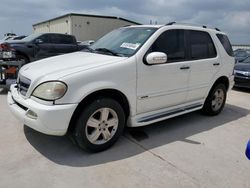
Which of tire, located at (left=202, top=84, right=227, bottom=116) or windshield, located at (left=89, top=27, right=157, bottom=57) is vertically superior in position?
windshield, located at (left=89, top=27, right=157, bottom=57)

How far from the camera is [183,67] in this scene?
4.08 m

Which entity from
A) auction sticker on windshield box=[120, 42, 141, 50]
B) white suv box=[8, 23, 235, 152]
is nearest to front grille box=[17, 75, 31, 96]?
white suv box=[8, 23, 235, 152]

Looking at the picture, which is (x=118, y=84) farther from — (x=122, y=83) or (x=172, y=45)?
(x=172, y=45)

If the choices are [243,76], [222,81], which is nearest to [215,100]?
[222,81]

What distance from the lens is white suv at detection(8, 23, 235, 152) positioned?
293cm

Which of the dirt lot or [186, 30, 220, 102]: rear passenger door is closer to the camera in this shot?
the dirt lot

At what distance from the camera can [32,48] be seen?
31.4ft

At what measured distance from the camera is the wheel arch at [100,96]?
309cm

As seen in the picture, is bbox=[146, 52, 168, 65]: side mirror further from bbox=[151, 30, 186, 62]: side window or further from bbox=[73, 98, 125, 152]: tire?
bbox=[73, 98, 125, 152]: tire

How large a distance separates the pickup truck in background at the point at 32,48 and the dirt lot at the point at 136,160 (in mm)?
3037

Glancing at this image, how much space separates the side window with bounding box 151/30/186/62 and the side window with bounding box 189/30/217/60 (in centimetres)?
25

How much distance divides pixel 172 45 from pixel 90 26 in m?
30.8

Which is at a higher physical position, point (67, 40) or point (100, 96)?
point (67, 40)

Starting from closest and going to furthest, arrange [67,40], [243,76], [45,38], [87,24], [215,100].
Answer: [215,100] < [243,76] < [45,38] < [67,40] < [87,24]
